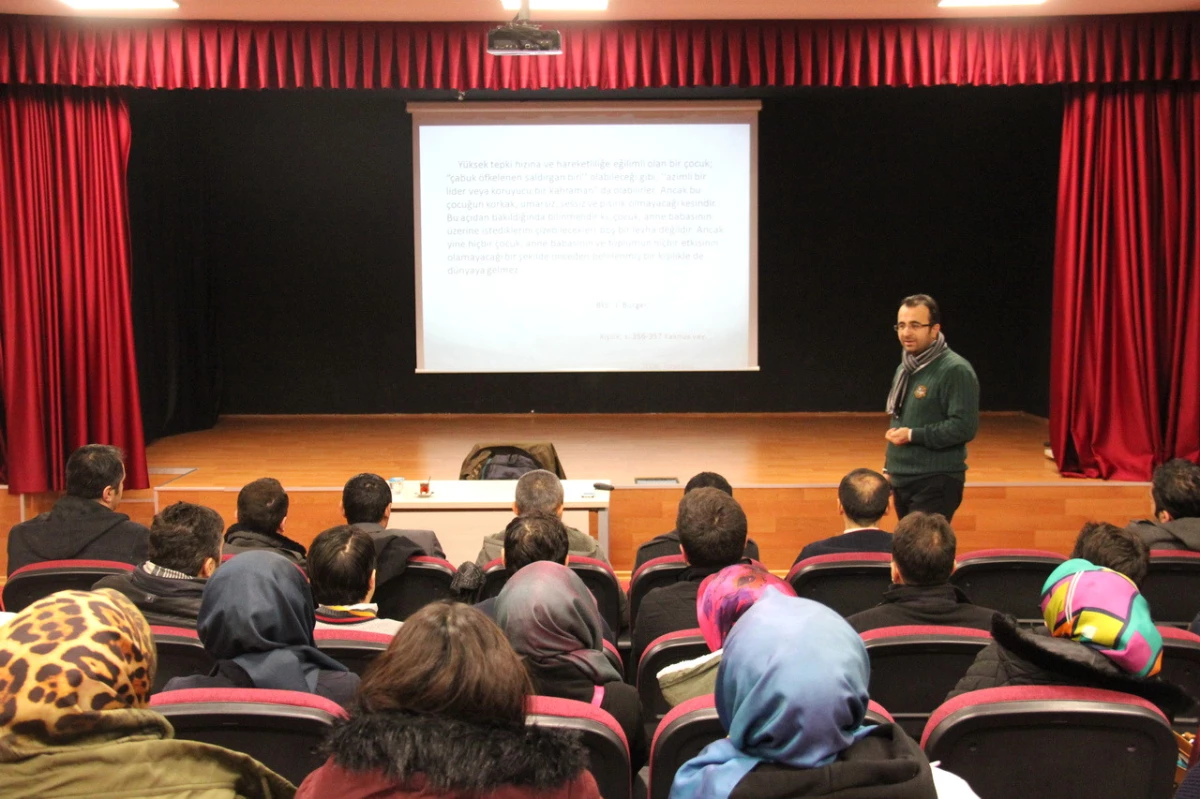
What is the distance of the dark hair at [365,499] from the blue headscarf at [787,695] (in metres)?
2.36

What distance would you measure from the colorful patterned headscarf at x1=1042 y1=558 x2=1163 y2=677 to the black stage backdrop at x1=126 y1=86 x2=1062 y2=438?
283 inches

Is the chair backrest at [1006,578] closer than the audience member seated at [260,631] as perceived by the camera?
No

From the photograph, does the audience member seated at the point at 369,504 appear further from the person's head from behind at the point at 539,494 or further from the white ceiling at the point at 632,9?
the white ceiling at the point at 632,9

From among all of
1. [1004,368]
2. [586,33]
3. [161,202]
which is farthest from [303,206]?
[1004,368]

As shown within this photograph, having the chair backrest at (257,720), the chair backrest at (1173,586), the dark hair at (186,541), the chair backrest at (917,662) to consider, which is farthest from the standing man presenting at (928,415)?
the chair backrest at (257,720)

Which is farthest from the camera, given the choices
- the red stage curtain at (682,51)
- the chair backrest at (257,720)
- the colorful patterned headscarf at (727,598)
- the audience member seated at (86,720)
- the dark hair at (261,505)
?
the red stage curtain at (682,51)

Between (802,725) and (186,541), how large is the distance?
180 cm

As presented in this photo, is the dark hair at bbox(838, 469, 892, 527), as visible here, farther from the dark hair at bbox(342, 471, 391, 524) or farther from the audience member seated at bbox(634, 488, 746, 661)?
the dark hair at bbox(342, 471, 391, 524)

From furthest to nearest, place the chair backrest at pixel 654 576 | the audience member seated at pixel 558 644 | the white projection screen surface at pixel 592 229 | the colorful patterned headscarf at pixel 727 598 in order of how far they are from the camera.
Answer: the white projection screen surface at pixel 592 229 → the chair backrest at pixel 654 576 → the audience member seated at pixel 558 644 → the colorful patterned headscarf at pixel 727 598

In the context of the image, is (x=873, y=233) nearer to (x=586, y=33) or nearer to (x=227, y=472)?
(x=586, y=33)

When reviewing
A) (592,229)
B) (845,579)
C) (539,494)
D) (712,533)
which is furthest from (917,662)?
(592,229)

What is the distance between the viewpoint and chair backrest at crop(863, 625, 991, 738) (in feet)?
7.45

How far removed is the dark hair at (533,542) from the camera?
2.77 meters

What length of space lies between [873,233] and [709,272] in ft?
6.04
